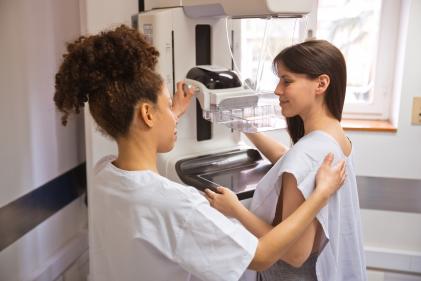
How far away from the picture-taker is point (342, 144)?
113 cm

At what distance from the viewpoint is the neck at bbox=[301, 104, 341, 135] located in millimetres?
1126

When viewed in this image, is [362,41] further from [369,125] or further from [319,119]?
[319,119]

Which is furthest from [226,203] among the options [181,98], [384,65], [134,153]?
[384,65]

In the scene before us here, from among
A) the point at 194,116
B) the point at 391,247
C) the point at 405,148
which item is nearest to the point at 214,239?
the point at 194,116

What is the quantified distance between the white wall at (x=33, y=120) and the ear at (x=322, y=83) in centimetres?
96

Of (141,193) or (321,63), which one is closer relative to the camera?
(141,193)

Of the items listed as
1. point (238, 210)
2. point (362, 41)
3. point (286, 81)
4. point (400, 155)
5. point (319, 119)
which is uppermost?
point (362, 41)

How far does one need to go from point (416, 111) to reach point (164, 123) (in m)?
1.64

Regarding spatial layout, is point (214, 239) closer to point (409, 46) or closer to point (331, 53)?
point (331, 53)

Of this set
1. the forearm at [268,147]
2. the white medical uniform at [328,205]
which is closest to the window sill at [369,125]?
the forearm at [268,147]

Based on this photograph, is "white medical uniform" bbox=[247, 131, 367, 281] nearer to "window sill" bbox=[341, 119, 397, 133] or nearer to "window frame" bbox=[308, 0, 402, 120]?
"window sill" bbox=[341, 119, 397, 133]

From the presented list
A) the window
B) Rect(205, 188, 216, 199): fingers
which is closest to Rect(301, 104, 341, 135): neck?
Rect(205, 188, 216, 199): fingers

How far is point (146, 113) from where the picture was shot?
85 cm

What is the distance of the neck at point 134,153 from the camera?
88cm
